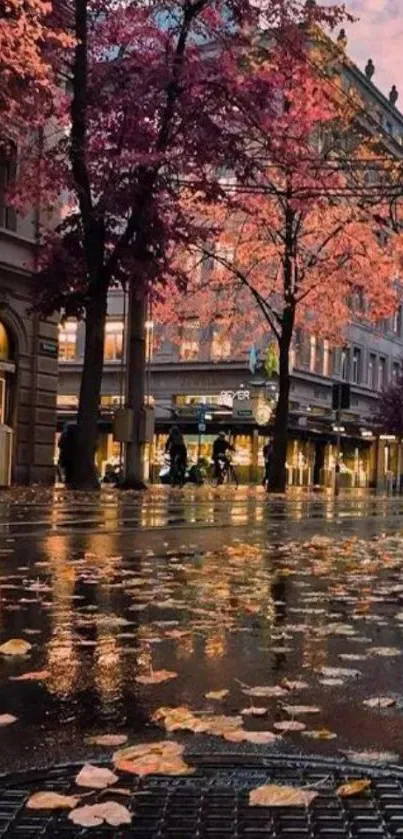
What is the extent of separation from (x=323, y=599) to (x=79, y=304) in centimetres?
1696

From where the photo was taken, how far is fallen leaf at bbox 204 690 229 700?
3850 millimetres

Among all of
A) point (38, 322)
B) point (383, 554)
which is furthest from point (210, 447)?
point (383, 554)

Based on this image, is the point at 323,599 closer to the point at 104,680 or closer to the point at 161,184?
the point at 104,680

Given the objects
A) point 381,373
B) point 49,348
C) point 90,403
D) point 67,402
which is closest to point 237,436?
point 67,402

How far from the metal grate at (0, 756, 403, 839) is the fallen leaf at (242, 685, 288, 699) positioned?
91cm

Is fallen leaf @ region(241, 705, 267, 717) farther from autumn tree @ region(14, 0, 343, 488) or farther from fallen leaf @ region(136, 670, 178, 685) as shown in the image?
autumn tree @ region(14, 0, 343, 488)

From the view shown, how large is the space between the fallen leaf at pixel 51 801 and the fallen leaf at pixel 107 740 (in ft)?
1.75

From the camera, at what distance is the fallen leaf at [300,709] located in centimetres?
367

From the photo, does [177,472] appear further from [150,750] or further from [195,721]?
[150,750]

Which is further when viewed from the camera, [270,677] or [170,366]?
[170,366]

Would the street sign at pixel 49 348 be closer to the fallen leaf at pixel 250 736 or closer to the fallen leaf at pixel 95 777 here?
the fallen leaf at pixel 250 736

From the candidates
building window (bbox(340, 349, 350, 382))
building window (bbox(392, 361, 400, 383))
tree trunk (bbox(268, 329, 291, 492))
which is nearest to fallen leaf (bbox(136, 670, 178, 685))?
tree trunk (bbox(268, 329, 291, 492))

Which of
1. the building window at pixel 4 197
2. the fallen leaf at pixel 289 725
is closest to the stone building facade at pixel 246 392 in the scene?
the building window at pixel 4 197

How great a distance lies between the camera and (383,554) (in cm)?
1034
